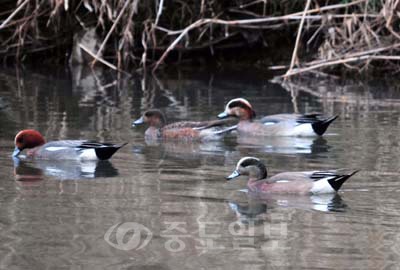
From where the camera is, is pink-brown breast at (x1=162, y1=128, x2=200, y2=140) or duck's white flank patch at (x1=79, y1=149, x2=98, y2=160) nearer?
duck's white flank patch at (x1=79, y1=149, x2=98, y2=160)

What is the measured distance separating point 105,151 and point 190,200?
2.00 metres

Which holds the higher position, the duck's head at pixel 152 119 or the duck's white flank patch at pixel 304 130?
the duck's head at pixel 152 119

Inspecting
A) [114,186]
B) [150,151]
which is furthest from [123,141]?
[114,186]

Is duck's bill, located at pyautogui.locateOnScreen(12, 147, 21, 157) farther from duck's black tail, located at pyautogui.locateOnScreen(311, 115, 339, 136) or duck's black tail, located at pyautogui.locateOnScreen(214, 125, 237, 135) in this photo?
duck's black tail, located at pyautogui.locateOnScreen(311, 115, 339, 136)

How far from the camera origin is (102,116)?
13.0 metres

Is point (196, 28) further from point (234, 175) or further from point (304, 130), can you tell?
point (234, 175)

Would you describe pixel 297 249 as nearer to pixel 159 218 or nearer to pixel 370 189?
pixel 159 218

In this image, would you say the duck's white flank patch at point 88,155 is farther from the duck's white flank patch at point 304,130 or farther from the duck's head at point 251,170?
the duck's white flank patch at point 304,130

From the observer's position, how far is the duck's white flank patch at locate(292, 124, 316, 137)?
1180cm

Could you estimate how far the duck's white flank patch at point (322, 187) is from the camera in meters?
8.44

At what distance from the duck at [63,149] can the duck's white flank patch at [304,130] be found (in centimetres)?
231

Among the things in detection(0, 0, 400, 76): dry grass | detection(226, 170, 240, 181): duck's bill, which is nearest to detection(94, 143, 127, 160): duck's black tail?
detection(226, 170, 240, 181): duck's bill

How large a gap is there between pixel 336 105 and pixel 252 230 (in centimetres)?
688

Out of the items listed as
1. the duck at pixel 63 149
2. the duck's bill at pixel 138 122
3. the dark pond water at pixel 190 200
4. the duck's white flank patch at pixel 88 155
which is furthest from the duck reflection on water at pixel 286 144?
the duck's white flank patch at pixel 88 155
